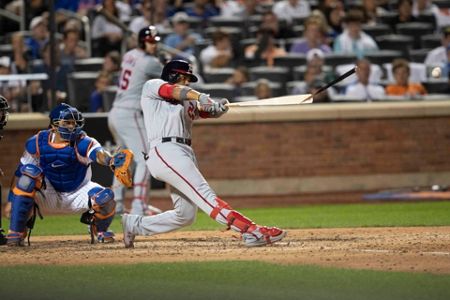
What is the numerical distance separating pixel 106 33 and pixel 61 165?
320 inches

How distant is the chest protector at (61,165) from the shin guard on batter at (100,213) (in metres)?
0.24

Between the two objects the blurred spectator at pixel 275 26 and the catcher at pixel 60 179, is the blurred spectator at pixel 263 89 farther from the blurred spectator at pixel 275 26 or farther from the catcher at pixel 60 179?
the catcher at pixel 60 179

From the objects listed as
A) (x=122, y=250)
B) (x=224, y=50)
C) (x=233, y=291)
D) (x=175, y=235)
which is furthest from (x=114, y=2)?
(x=233, y=291)

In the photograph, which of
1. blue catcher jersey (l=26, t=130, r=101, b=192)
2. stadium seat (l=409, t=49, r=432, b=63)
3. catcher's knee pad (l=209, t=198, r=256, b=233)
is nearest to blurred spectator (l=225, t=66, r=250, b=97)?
stadium seat (l=409, t=49, r=432, b=63)

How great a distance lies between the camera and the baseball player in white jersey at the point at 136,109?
13156 mm

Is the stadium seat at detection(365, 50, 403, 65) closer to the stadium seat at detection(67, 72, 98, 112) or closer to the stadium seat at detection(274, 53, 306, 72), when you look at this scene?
the stadium seat at detection(274, 53, 306, 72)

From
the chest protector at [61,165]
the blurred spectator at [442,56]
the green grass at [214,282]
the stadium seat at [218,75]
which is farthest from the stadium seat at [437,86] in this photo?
the green grass at [214,282]

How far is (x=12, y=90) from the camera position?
16125mm

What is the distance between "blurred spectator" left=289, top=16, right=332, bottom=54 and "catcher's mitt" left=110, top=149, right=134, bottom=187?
318 inches

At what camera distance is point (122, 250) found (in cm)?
1005

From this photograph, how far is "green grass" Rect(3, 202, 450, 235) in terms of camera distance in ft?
40.6

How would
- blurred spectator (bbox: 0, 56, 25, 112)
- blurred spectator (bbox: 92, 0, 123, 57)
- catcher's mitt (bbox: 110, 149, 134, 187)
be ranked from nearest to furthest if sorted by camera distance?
catcher's mitt (bbox: 110, 149, 134, 187) → blurred spectator (bbox: 0, 56, 25, 112) → blurred spectator (bbox: 92, 0, 123, 57)

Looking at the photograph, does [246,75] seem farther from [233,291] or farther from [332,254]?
[233,291]

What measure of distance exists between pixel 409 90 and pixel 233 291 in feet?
30.9
